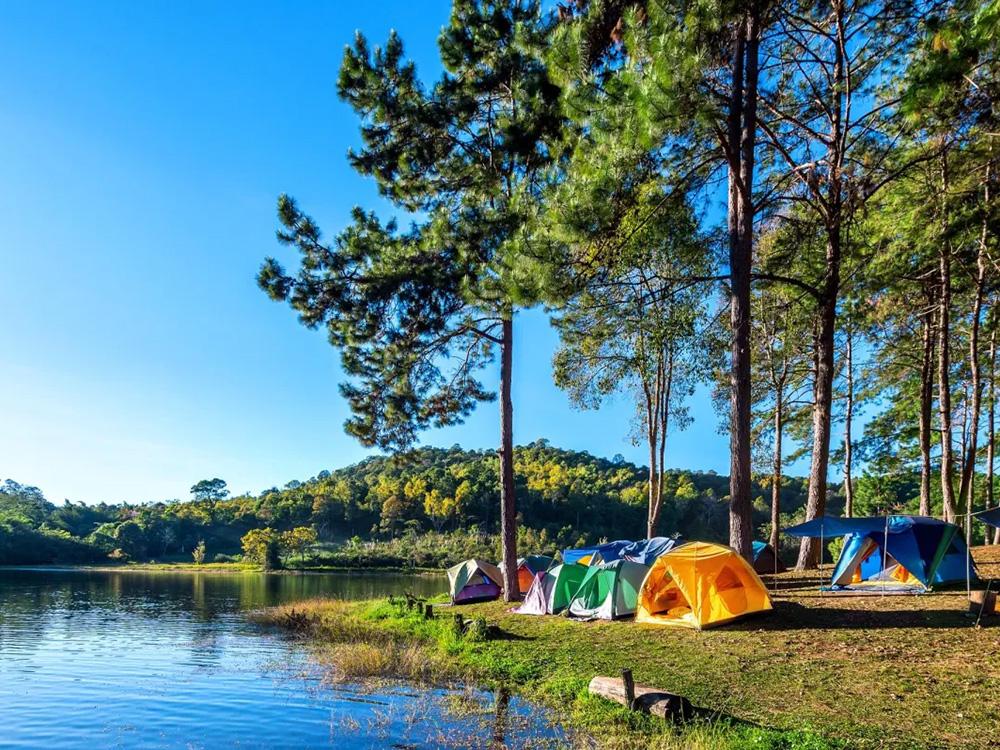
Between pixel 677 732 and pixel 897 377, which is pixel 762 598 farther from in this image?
pixel 897 377

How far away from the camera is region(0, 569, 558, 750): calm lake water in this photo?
27.3 feet

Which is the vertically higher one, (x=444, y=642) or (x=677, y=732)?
(x=677, y=732)

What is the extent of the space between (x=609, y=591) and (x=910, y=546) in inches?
264

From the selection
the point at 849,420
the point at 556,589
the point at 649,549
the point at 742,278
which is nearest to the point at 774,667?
the point at 742,278

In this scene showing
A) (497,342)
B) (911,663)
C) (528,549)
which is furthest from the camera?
(528,549)

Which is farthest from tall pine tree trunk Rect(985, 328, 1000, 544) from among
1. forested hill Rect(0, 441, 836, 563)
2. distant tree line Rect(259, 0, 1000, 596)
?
forested hill Rect(0, 441, 836, 563)

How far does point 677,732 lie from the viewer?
7.28 meters

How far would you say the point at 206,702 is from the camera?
10789 mm

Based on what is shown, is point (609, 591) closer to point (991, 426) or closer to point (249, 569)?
point (991, 426)

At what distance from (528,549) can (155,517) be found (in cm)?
6079

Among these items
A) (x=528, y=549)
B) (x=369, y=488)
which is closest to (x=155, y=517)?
(x=369, y=488)

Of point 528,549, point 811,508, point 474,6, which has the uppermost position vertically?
point 474,6

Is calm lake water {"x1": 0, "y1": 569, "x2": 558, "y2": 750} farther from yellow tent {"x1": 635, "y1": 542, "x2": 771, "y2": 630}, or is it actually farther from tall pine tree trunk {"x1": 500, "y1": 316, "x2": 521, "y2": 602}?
tall pine tree trunk {"x1": 500, "y1": 316, "x2": 521, "y2": 602}

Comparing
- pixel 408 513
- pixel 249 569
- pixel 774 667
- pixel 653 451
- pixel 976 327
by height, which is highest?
pixel 976 327
